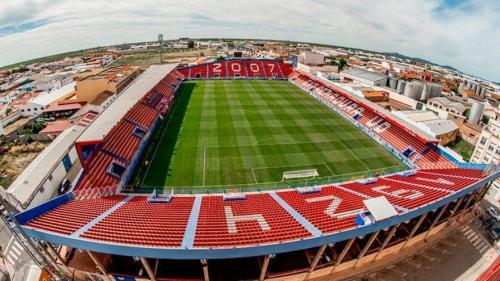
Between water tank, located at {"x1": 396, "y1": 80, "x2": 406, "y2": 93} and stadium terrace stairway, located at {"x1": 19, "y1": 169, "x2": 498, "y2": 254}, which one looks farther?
water tank, located at {"x1": 396, "y1": 80, "x2": 406, "y2": 93}

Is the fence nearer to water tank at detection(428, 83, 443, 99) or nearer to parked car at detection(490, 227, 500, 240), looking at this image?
parked car at detection(490, 227, 500, 240)

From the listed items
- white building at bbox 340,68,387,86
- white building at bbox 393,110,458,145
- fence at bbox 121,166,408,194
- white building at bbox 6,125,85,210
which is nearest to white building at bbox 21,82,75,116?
white building at bbox 6,125,85,210

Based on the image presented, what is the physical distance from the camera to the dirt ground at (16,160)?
2766cm

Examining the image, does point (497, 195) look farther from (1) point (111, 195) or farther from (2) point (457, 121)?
(1) point (111, 195)

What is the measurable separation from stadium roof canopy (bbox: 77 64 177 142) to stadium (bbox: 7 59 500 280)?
0.24 m

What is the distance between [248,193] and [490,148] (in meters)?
30.2

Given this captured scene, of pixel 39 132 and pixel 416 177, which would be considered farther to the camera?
pixel 39 132

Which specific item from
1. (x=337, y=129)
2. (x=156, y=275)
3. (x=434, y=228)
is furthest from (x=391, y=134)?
(x=156, y=275)

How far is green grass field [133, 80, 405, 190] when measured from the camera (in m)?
24.8

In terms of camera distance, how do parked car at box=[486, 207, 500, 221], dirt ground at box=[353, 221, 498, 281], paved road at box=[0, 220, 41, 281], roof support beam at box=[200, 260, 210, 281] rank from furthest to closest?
parked car at box=[486, 207, 500, 221] → dirt ground at box=[353, 221, 498, 281] → paved road at box=[0, 220, 41, 281] → roof support beam at box=[200, 260, 210, 281]

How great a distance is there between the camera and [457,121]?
1752 inches

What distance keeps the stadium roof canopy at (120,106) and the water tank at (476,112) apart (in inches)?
2348

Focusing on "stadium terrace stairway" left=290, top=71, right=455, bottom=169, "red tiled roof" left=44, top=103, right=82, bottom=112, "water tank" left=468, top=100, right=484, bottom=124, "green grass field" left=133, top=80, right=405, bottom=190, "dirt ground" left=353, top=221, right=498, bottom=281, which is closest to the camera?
"dirt ground" left=353, top=221, right=498, bottom=281

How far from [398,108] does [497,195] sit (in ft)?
97.7
